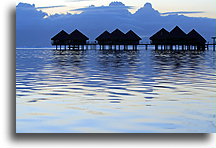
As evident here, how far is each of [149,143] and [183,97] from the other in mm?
5576

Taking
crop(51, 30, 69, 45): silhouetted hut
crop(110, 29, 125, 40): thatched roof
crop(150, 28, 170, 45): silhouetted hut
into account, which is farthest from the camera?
crop(51, 30, 69, 45): silhouetted hut

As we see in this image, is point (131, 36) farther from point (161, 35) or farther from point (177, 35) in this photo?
point (177, 35)

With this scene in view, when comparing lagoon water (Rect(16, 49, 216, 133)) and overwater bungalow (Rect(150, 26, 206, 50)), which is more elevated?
overwater bungalow (Rect(150, 26, 206, 50))

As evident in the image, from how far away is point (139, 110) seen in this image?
418 inches

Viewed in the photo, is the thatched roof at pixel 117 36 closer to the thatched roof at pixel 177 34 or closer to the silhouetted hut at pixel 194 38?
the thatched roof at pixel 177 34

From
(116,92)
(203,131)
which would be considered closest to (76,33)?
(116,92)

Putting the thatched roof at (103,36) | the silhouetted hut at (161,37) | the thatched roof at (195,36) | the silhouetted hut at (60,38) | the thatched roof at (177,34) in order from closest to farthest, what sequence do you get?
the thatched roof at (177,34) < the silhouetted hut at (161,37) < the thatched roof at (195,36) < the silhouetted hut at (60,38) < the thatched roof at (103,36)

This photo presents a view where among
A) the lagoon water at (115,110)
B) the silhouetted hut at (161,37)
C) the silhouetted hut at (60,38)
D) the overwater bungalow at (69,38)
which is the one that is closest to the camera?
the lagoon water at (115,110)

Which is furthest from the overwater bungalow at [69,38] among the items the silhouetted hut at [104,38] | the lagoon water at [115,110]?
the lagoon water at [115,110]

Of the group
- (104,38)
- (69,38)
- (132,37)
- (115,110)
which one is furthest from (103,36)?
(115,110)

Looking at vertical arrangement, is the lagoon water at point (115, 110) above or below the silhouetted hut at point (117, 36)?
below

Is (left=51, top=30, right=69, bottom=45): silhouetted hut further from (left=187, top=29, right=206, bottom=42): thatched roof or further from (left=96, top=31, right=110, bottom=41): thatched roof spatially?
(left=187, top=29, right=206, bottom=42): thatched roof

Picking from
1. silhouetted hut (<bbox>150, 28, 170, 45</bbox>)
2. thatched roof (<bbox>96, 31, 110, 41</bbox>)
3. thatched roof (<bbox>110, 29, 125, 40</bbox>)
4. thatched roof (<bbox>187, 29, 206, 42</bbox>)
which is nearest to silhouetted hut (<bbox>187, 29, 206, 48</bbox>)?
thatched roof (<bbox>187, 29, 206, 42</bbox>)
